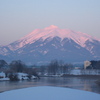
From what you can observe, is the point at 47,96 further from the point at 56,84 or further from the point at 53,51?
the point at 53,51

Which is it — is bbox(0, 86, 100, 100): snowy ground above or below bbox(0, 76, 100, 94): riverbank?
below

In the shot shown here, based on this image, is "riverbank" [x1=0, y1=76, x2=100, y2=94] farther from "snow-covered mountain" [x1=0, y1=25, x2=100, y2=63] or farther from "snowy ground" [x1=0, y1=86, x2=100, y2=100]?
"snow-covered mountain" [x1=0, y1=25, x2=100, y2=63]

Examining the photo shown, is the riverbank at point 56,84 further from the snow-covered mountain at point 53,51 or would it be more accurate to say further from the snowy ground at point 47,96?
the snow-covered mountain at point 53,51

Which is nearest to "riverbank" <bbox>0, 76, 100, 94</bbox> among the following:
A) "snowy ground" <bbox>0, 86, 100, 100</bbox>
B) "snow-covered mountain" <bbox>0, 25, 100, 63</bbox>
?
"snowy ground" <bbox>0, 86, 100, 100</bbox>

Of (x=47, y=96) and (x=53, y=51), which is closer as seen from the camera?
(x=47, y=96)

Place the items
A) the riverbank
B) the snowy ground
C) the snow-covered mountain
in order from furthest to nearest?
the snow-covered mountain → the riverbank → the snowy ground

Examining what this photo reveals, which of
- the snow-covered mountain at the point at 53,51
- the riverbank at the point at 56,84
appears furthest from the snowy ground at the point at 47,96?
the snow-covered mountain at the point at 53,51

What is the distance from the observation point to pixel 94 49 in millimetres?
191625

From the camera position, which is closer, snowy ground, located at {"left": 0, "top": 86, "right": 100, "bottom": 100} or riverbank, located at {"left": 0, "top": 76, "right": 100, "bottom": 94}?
snowy ground, located at {"left": 0, "top": 86, "right": 100, "bottom": 100}

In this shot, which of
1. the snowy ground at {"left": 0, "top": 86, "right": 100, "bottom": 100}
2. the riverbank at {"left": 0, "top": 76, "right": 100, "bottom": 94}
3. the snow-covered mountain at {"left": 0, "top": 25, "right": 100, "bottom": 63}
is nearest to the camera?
the snowy ground at {"left": 0, "top": 86, "right": 100, "bottom": 100}

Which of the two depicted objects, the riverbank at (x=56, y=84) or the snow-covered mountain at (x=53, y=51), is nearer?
the riverbank at (x=56, y=84)

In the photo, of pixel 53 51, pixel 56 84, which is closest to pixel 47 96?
pixel 56 84

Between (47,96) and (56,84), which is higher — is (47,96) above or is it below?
below

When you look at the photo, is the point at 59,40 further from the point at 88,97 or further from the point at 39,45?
the point at 88,97
